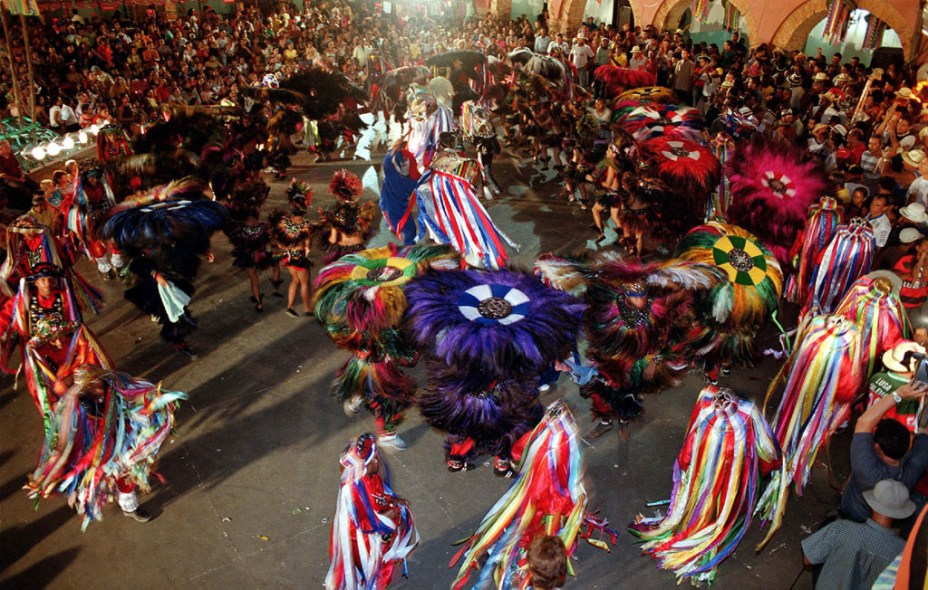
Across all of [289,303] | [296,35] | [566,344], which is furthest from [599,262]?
[296,35]

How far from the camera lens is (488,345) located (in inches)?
175

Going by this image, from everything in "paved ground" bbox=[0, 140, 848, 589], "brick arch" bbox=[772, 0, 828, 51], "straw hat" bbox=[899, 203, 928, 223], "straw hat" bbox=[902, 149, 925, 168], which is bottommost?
"paved ground" bbox=[0, 140, 848, 589]

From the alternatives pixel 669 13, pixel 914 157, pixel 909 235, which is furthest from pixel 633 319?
pixel 669 13

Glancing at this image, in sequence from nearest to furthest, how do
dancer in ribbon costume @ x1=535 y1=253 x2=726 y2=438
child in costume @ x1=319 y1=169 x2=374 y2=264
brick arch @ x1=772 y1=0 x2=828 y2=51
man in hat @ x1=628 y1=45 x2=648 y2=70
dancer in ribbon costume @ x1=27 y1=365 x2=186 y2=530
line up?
dancer in ribbon costume @ x1=27 y1=365 x2=186 y2=530, dancer in ribbon costume @ x1=535 y1=253 x2=726 y2=438, child in costume @ x1=319 y1=169 x2=374 y2=264, brick arch @ x1=772 y1=0 x2=828 y2=51, man in hat @ x1=628 y1=45 x2=648 y2=70

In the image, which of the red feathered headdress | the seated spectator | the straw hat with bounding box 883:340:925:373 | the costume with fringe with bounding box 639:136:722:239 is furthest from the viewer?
the costume with fringe with bounding box 639:136:722:239

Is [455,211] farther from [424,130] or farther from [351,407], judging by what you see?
[424,130]

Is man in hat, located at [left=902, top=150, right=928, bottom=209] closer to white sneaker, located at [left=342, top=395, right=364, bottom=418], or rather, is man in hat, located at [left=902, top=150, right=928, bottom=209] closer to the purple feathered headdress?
the purple feathered headdress

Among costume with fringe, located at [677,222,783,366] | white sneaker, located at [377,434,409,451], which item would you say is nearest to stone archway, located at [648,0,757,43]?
costume with fringe, located at [677,222,783,366]

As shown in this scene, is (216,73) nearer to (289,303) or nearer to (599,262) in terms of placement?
(289,303)

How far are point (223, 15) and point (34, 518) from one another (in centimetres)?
2573

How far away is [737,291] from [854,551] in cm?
245

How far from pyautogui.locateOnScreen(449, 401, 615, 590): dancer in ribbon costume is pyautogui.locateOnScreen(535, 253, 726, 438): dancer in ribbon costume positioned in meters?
1.10

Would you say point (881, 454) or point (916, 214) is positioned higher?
point (916, 214)

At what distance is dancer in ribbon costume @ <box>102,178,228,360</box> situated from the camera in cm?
653
